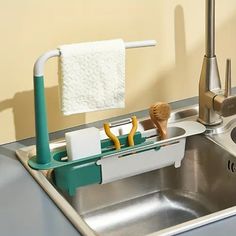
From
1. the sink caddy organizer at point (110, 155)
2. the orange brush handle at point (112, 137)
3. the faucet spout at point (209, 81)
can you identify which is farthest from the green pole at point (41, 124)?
the faucet spout at point (209, 81)

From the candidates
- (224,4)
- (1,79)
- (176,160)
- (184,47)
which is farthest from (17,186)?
(224,4)

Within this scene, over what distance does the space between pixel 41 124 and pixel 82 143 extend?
0.10m

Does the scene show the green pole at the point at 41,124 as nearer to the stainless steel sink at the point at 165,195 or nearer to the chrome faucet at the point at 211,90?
the stainless steel sink at the point at 165,195

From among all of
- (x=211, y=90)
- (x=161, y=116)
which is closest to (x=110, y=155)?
(x=161, y=116)

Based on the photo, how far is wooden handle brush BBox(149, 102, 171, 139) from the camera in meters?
1.20

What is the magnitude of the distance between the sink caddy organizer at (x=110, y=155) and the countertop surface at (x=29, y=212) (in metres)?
0.04

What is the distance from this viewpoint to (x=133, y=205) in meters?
1.26

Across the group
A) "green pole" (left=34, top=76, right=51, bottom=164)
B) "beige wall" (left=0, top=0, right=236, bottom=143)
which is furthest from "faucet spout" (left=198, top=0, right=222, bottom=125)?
"green pole" (left=34, top=76, right=51, bottom=164)

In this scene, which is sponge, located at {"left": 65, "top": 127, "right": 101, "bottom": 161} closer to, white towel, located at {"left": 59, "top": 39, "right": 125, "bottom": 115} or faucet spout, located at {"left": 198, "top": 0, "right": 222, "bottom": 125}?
white towel, located at {"left": 59, "top": 39, "right": 125, "bottom": 115}

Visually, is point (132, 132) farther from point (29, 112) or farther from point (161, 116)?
point (29, 112)

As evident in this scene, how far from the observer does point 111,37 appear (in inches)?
49.2

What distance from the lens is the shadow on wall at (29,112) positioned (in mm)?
1193

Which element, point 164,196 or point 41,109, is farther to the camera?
point 164,196

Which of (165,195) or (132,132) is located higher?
(132,132)
